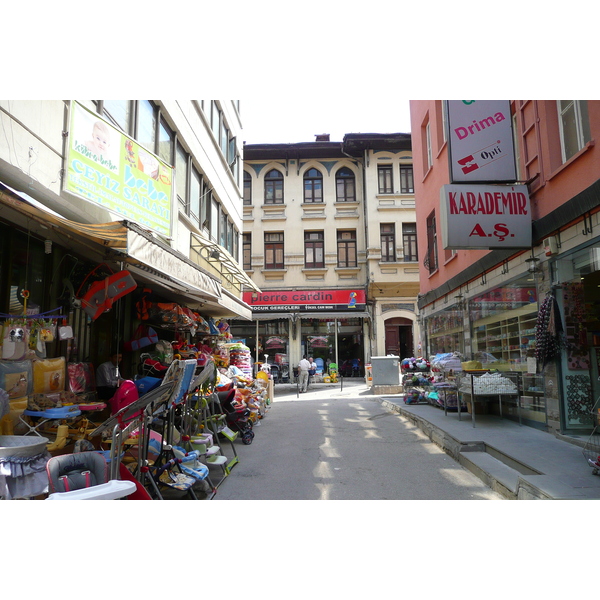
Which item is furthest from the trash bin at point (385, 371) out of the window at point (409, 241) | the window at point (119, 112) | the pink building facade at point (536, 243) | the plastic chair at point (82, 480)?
the plastic chair at point (82, 480)

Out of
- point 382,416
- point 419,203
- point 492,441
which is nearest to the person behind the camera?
point 492,441

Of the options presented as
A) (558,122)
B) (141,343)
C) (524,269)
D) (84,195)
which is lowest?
(141,343)

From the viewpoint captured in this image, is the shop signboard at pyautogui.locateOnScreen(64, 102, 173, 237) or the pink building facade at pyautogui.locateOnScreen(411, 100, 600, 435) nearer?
the shop signboard at pyautogui.locateOnScreen(64, 102, 173, 237)

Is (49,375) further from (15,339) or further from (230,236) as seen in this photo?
(230,236)

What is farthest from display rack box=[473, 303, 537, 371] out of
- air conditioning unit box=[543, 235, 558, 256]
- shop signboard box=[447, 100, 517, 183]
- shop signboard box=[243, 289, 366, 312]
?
shop signboard box=[243, 289, 366, 312]

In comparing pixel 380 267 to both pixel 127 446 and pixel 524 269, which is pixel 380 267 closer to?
pixel 524 269

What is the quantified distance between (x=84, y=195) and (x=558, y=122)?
7597 mm

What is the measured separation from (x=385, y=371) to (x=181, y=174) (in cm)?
1066

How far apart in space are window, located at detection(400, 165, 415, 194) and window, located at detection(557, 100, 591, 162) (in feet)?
57.2

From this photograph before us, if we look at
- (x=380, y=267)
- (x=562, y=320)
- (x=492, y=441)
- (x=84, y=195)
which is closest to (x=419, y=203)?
(x=380, y=267)

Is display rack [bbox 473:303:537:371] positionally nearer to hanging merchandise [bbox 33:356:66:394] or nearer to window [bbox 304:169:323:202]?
hanging merchandise [bbox 33:356:66:394]

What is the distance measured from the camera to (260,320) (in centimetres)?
2441

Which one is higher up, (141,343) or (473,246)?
(473,246)

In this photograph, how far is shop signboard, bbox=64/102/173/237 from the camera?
562 centimetres
